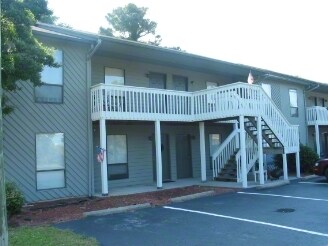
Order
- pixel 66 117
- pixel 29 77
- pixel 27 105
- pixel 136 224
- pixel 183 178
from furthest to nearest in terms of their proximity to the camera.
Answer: pixel 183 178
pixel 66 117
pixel 27 105
pixel 29 77
pixel 136 224

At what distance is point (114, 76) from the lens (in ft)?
52.3

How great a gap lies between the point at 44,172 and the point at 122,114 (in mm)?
3267

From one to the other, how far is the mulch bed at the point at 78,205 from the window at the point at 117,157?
2405mm

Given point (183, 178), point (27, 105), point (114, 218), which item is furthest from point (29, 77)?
point (183, 178)

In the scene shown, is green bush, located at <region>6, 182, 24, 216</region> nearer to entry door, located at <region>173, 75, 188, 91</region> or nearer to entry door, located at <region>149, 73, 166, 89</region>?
entry door, located at <region>149, 73, 166, 89</region>

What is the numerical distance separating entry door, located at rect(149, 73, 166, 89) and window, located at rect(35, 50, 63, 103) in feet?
16.3

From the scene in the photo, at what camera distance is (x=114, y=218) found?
387 inches

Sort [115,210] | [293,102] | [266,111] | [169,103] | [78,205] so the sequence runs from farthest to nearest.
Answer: [293,102]
[266,111]
[169,103]
[78,205]
[115,210]

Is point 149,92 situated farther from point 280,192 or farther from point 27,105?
point 280,192

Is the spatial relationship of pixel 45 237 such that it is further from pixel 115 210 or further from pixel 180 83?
pixel 180 83

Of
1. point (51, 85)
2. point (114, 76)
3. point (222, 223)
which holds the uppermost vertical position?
point (114, 76)

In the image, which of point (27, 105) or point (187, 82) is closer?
point (27, 105)

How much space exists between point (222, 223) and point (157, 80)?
9.90m

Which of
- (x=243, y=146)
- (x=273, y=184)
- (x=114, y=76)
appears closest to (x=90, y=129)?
(x=114, y=76)
